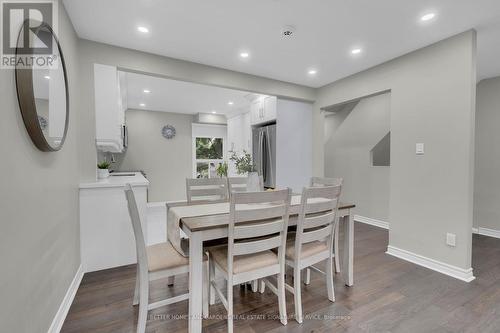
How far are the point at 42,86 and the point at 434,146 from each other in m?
3.51

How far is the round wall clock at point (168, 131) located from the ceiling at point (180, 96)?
0.44m

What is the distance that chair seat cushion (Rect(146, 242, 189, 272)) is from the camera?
5.35 ft

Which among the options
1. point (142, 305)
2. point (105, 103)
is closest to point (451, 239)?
point (142, 305)

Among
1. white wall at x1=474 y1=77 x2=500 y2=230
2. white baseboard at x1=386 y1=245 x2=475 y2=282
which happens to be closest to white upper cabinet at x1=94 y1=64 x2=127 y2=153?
white baseboard at x1=386 y1=245 x2=475 y2=282

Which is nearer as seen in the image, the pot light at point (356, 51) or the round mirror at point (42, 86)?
the round mirror at point (42, 86)

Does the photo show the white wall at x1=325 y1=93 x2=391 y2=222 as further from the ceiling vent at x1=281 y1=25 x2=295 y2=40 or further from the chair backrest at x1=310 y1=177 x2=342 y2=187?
the ceiling vent at x1=281 y1=25 x2=295 y2=40

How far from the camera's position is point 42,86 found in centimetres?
139

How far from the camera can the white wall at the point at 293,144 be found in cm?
418

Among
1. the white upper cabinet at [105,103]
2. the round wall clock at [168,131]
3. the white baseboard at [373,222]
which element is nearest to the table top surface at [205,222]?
the white upper cabinet at [105,103]

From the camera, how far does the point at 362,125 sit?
14.9 feet

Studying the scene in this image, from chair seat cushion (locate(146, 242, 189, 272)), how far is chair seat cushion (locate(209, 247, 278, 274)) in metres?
0.23

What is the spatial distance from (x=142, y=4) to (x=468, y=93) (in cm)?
318

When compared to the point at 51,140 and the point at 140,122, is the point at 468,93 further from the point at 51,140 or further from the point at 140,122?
the point at 140,122

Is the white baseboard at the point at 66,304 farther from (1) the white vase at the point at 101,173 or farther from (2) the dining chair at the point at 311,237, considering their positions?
(2) the dining chair at the point at 311,237
